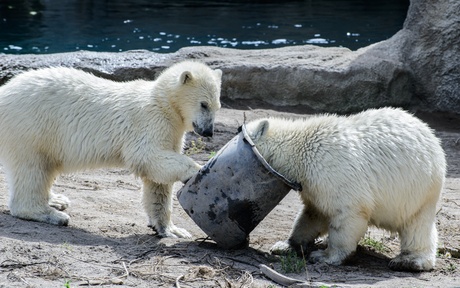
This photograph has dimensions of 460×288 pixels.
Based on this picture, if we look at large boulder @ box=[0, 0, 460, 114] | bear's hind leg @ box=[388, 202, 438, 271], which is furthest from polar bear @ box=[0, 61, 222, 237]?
large boulder @ box=[0, 0, 460, 114]

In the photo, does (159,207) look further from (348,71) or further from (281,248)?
(348,71)

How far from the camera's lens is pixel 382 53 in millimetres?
9531

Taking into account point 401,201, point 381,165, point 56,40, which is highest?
point 381,165

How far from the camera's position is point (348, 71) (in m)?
9.13

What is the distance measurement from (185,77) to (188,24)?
513 inches

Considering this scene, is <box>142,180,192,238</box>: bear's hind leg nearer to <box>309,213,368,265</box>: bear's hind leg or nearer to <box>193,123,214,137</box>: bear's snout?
<box>193,123,214,137</box>: bear's snout

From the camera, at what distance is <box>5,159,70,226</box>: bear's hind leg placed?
4.37 m

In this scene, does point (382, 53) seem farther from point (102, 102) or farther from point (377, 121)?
point (102, 102)

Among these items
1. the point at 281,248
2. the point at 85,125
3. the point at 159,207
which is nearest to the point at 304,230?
the point at 281,248

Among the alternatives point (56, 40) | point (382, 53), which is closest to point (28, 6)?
point (56, 40)

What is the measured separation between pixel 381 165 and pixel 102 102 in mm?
2593

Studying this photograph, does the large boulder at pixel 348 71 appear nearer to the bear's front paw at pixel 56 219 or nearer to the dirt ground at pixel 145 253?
the dirt ground at pixel 145 253

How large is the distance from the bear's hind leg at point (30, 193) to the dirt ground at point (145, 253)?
0.36 ft

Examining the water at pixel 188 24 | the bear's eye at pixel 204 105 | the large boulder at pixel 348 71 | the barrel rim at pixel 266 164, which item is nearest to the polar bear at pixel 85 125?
the bear's eye at pixel 204 105
